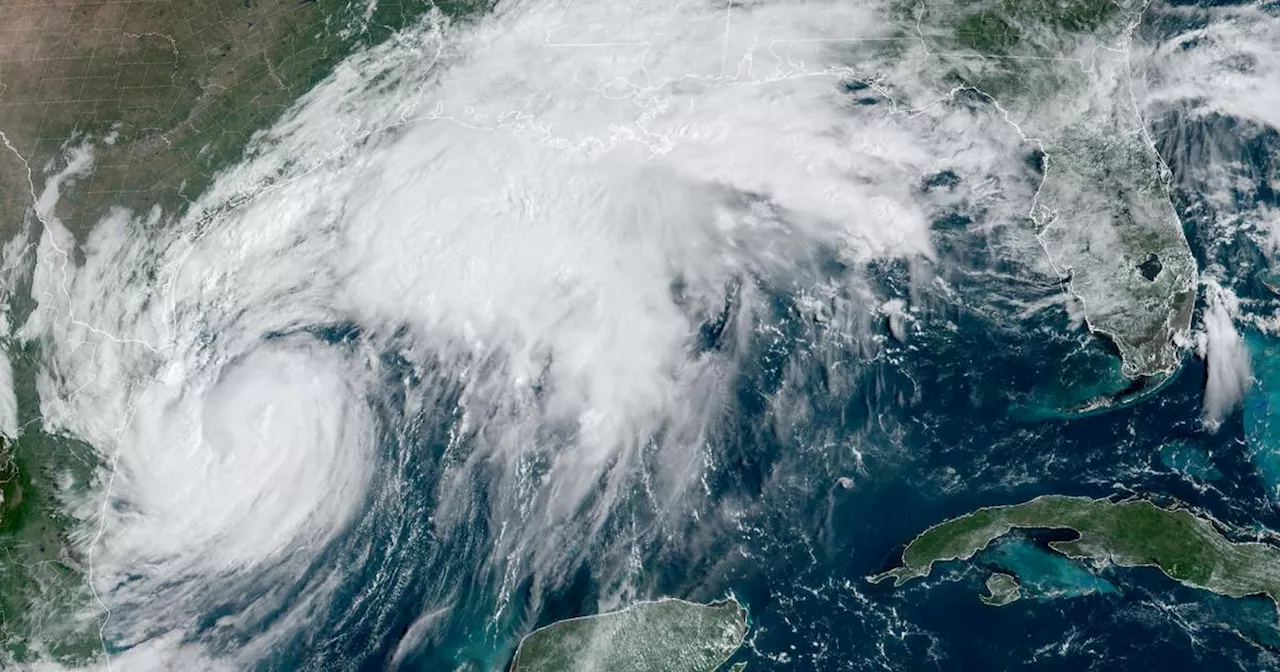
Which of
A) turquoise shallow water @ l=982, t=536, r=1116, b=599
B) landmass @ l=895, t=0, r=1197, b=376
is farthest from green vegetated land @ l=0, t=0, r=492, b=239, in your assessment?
turquoise shallow water @ l=982, t=536, r=1116, b=599

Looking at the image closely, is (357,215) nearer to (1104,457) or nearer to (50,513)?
(50,513)

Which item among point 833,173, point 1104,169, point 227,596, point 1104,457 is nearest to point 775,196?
point 833,173

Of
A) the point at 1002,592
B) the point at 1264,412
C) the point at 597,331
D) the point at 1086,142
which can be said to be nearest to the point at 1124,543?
the point at 1002,592

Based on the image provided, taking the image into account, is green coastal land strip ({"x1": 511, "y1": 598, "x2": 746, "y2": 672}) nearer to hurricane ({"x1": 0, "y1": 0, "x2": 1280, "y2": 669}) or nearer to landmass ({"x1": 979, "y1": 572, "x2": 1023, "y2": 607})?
hurricane ({"x1": 0, "y1": 0, "x2": 1280, "y2": 669})

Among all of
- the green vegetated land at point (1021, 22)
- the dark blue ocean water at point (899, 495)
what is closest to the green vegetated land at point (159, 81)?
the dark blue ocean water at point (899, 495)

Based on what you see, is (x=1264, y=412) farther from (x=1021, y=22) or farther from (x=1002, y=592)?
(x=1021, y=22)

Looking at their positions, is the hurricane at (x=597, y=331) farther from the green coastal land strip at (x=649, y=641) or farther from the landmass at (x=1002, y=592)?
the landmass at (x=1002, y=592)
